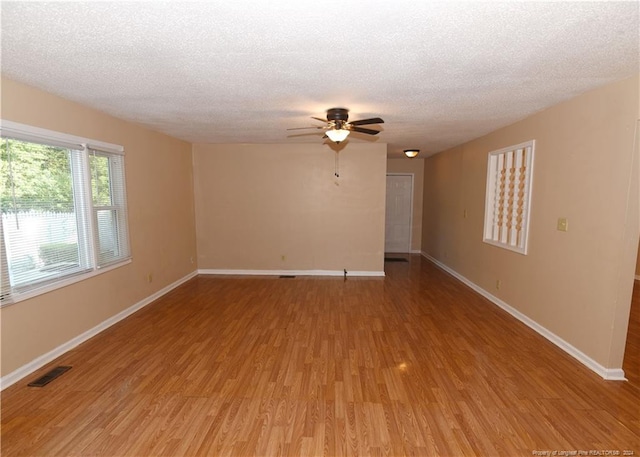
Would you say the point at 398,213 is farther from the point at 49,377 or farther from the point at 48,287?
the point at 49,377

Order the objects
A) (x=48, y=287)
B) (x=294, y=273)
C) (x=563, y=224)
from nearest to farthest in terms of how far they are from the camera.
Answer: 1. (x=48, y=287)
2. (x=563, y=224)
3. (x=294, y=273)

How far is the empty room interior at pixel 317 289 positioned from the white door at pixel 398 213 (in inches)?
123

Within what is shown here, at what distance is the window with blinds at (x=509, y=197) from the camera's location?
3.70 meters

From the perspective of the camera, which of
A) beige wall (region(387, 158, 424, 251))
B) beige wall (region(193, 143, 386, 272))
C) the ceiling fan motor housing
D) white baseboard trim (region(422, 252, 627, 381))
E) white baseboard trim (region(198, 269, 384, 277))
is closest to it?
white baseboard trim (region(422, 252, 627, 381))

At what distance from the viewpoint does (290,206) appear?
582 centimetres

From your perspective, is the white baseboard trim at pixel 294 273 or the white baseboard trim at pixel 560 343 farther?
the white baseboard trim at pixel 294 273

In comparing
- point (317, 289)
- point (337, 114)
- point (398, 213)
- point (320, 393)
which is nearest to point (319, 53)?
point (337, 114)

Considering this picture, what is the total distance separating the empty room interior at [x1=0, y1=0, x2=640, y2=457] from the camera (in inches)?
71.8

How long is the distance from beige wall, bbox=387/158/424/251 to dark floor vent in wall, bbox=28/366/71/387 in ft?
23.8

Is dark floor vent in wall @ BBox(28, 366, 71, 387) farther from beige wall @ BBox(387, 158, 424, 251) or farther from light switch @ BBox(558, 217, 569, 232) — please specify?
beige wall @ BBox(387, 158, 424, 251)

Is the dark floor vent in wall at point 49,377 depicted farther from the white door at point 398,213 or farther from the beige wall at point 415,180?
the beige wall at point 415,180

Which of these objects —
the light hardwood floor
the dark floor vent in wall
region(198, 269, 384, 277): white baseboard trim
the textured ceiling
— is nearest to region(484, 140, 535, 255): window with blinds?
the textured ceiling

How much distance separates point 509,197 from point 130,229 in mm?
5092

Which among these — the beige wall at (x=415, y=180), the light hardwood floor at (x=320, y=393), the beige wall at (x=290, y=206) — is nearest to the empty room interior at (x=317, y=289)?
the light hardwood floor at (x=320, y=393)
